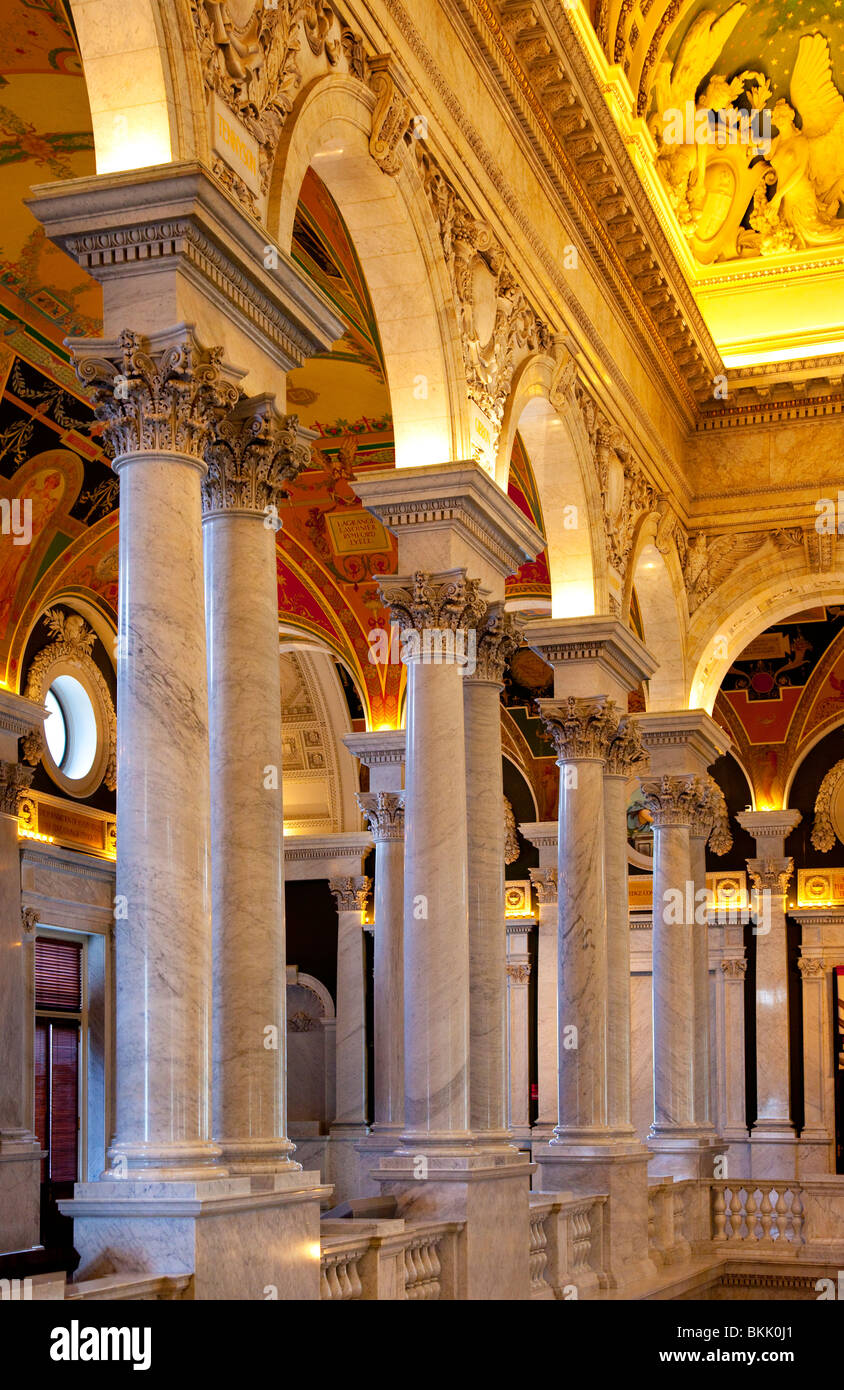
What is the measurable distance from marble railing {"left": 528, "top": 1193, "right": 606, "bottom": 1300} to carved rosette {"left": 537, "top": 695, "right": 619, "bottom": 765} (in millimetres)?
3559

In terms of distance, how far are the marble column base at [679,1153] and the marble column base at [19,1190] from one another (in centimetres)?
599

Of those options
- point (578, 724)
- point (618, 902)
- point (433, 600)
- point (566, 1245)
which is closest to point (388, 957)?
point (618, 902)

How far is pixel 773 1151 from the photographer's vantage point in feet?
80.8

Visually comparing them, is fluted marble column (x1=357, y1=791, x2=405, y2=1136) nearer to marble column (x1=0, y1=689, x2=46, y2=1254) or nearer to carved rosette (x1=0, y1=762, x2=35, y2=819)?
marble column (x1=0, y1=689, x2=46, y2=1254)

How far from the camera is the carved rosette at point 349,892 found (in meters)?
24.1

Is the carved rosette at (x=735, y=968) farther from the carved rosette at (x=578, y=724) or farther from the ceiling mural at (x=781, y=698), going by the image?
the carved rosette at (x=578, y=724)

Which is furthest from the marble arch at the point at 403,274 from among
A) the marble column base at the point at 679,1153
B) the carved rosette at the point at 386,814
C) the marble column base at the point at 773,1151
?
the marble column base at the point at 773,1151

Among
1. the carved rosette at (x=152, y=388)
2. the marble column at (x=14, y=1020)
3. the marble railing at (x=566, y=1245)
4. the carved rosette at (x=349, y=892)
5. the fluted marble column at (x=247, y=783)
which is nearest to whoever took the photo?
the carved rosette at (x=152, y=388)

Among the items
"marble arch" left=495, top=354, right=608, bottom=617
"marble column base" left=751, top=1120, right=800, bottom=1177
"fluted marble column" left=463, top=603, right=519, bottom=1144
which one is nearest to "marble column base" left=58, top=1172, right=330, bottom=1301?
"fluted marble column" left=463, top=603, right=519, bottom=1144

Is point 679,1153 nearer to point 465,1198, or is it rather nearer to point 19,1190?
point 19,1190

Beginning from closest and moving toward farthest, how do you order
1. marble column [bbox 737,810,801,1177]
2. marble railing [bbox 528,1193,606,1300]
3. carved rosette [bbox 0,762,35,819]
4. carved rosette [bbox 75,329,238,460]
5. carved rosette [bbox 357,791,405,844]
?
carved rosette [bbox 75,329,238,460]
marble railing [bbox 528,1193,606,1300]
carved rosette [bbox 0,762,35,819]
carved rosette [bbox 357,791,405,844]
marble column [bbox 737,810,801,1177]

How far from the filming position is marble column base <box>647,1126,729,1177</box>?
1803cm

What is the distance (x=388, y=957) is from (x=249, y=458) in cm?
1037

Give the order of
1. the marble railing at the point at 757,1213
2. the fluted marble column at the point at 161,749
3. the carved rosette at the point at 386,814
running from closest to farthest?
the fluted marble column at the point at 161,749, the marble railing at the point at 757,1213, the carved rosette at the point at 386,814
